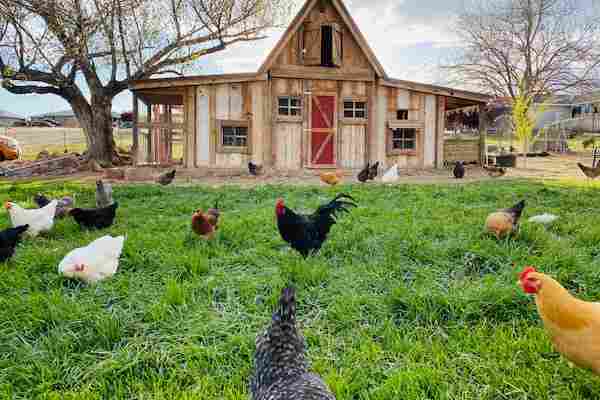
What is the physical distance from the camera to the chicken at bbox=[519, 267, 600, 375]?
1.96 metres

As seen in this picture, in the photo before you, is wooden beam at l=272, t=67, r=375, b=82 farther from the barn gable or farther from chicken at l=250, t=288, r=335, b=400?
chicken at l=250, t=288, r=335, b=400

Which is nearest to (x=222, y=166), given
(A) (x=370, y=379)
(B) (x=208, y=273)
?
(B) (x=208, y=273)

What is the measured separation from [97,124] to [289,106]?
6.85 m

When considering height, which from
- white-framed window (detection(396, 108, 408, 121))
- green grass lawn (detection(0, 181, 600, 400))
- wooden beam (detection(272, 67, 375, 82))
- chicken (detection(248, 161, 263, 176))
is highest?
wooden beam (detection(272, 67, 375, 82))

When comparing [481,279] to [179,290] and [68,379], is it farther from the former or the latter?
[68,379]

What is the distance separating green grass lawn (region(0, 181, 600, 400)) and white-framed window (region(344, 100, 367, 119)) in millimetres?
9607

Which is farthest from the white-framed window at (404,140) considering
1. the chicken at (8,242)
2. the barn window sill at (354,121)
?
the chicken at (8,242)

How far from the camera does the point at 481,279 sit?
3.41m

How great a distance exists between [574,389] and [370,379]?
3.31ft

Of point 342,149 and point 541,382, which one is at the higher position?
point 342,149

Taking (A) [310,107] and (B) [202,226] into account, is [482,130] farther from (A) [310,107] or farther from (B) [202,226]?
(B) [202,226]

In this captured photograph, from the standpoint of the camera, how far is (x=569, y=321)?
2039mm

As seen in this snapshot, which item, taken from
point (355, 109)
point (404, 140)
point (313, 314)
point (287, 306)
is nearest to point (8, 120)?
point (355, 109)

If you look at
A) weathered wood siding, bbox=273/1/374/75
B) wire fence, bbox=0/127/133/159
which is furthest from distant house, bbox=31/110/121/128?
weathered wood siding, bbox=273/1/374/75
